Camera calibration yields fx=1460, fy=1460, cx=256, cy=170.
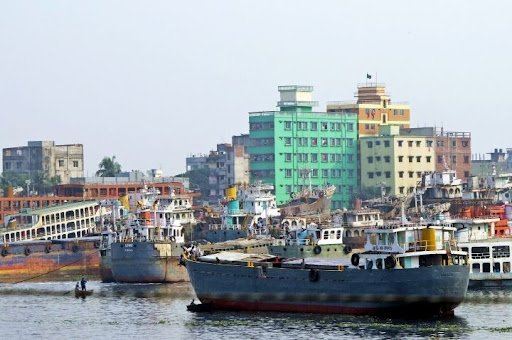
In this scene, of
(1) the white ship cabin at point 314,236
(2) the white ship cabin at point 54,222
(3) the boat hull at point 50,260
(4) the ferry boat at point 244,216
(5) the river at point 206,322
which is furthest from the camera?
(2) the white ship cabin at point 54,222

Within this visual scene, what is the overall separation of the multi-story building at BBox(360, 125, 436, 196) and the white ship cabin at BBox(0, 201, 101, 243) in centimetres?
5256

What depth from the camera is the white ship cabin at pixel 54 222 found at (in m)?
149

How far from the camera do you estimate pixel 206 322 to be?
84688 millimetres

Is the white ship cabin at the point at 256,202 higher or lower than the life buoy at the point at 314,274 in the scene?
higher

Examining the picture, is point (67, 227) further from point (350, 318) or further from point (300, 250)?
point (350, 318)

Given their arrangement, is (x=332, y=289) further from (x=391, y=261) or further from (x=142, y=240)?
(x=142, y=240)

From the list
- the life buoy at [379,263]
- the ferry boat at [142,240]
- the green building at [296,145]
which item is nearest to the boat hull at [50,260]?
the ferry boat at [142,240]

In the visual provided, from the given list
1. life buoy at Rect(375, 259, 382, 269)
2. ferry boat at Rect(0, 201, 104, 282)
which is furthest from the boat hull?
life buoy at Rect(375, 259, 382, 269)

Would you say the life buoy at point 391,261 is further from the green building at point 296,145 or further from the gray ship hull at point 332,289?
the green building at point 296,145

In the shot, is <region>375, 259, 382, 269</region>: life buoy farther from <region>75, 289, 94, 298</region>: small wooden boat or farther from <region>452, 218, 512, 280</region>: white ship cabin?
<region>75, 289, 94, 298</region>: small wooden boat

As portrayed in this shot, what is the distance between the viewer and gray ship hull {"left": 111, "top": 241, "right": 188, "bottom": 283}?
386 ft

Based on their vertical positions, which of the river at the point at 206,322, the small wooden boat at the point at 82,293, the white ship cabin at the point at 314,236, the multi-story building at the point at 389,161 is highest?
the multi-story building at the point at 389,161

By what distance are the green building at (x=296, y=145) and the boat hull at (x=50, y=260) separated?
197 feet

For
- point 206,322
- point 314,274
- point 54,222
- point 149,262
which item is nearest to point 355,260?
point 314,274
